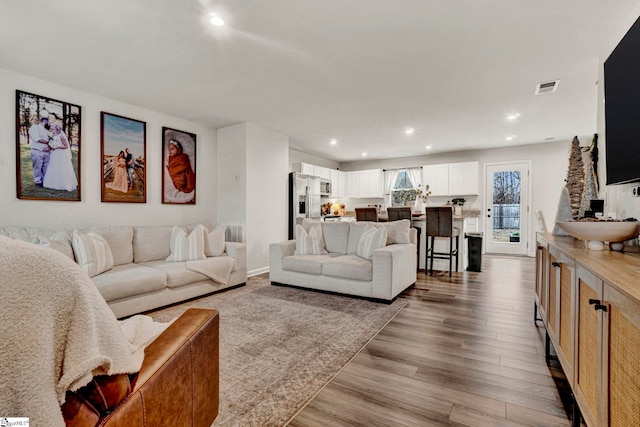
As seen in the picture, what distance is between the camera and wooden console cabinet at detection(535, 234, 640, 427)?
0.85 m

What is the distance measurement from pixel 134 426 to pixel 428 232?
4805mm

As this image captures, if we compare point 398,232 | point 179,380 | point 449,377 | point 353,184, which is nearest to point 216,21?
point 179,380

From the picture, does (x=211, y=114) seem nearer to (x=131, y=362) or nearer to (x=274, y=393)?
(x=274, y=393)

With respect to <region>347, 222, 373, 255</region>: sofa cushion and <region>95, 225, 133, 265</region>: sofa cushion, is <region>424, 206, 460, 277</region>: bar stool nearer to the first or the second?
<region>347, 222, 373, 255</region>: sofa cushion

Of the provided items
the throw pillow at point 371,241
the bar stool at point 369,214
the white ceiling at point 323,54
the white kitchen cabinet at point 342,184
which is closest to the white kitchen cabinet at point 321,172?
the white kitchen cabinet at point 342,184

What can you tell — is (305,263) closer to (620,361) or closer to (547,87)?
(620,361)

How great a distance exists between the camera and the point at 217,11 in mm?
2221

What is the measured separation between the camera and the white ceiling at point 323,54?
2.23 meters

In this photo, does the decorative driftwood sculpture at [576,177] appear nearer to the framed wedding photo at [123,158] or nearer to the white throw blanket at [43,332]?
the white throw blanket at [43,332]

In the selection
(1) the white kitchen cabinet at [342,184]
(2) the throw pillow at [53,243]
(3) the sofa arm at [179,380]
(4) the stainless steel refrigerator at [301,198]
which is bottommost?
(3) the sofa arm at [179,380]

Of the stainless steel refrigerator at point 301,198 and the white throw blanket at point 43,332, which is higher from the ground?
the stainless steel refrigerator at point 301,198

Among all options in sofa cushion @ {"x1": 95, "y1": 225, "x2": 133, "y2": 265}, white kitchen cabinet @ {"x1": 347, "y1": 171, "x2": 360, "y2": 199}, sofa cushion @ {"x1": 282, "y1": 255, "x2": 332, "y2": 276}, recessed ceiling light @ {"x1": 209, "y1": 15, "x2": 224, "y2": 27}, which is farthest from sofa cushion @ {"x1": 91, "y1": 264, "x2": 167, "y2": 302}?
white kitchen cabinet @ {"x1": 347, "y1": 171, "x2": 360, "y2": 199}

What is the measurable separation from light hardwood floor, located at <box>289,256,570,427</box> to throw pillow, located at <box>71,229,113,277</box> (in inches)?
105

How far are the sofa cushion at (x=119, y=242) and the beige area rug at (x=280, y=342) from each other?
33.6 inches
